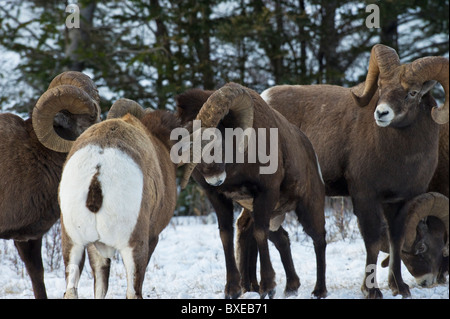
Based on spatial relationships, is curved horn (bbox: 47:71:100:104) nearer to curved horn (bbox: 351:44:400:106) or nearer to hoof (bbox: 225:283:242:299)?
hoof (bbox: 225:283:242:299)

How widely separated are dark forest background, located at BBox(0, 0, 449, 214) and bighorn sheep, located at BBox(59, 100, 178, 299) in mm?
10428

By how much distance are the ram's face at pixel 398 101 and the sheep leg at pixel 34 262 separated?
13.2ft

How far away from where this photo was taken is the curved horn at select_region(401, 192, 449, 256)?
846cm

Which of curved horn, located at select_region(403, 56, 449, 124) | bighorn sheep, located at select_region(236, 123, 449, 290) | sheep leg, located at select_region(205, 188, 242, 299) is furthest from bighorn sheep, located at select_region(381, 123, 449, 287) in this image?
sheep leg, located at select_region(205, 188, 242, 299)

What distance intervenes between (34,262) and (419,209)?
14.8ft

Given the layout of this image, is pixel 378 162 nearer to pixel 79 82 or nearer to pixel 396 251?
pixel 396 251

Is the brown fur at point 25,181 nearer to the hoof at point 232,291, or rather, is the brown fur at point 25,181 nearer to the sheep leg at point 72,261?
the sheep leg at point 72,261

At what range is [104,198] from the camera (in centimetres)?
505

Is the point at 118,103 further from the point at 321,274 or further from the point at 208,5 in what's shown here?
the point at 208,5

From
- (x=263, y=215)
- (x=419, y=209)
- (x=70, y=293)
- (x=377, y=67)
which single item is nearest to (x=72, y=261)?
(x=70, y=293)

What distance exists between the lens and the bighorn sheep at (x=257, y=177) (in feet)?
22.5
